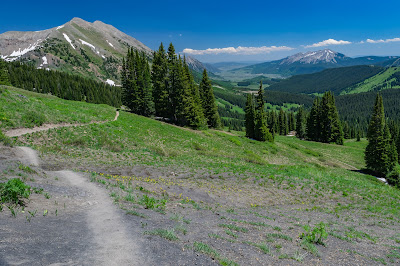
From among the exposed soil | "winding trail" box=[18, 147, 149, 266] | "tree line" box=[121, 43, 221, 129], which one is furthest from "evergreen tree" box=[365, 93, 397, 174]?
"winding trail" box=[18, 147, 149, 266]

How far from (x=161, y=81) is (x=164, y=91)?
286 centimetres

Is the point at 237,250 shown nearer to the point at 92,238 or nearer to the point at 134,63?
the point at 92,238

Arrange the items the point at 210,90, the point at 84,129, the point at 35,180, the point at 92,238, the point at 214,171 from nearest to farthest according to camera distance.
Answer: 1. the point at 92,238
2. the point at 35,180
3. the point at 214,171
4. the point at 84,129
5. the point at 210,90

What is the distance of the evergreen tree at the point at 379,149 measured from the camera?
4744cm

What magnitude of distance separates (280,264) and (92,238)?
6.43m

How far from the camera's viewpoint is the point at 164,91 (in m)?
51.6

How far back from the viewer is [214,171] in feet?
76.6

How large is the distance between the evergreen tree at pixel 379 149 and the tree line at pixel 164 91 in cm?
3877

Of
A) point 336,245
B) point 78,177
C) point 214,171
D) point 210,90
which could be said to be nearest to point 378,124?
point 210,90

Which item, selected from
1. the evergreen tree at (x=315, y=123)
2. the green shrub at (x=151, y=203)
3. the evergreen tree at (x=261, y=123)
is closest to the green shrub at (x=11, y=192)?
the green shrub at (x=151, y=203)

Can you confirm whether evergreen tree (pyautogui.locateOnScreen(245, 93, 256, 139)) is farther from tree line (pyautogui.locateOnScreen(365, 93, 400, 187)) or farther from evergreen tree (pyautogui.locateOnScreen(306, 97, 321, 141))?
evergreen tree (pyautogui.locateOnScreen(306, 97, 321, 141))

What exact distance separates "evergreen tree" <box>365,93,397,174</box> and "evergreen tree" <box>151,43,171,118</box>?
47600mm

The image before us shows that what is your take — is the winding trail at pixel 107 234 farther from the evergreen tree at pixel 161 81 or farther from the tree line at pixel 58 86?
the tree line at pixel 58 86

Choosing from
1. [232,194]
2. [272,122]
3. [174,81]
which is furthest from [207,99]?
[232,194]
